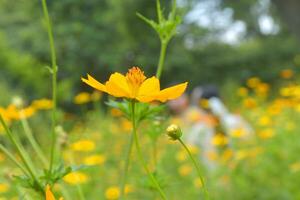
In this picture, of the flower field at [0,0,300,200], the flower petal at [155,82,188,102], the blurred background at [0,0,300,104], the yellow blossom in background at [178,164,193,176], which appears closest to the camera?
the flower petal at [155,82,188,102]

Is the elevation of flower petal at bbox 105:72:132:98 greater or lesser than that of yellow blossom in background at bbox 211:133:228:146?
lesser

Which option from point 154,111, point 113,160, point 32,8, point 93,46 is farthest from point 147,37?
point 154,111

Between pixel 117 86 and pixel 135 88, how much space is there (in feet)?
0.10

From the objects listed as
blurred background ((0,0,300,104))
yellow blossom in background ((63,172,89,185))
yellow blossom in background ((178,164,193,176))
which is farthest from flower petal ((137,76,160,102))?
blurred background ((0,0,300,104))

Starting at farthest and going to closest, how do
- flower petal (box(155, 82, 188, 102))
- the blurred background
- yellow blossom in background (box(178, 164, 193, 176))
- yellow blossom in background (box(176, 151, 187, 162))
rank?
the blurred background → yellow blossom in background (box(176, 151, 187, 162)) → yellow blossom in background (box(178, 164, 193, 176)) → flower petal (box(155, 82, 188, 102))

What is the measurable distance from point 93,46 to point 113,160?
7.89m

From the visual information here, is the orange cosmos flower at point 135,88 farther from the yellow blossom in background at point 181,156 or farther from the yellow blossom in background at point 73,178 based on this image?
the yellow blossom in background at point 181,156

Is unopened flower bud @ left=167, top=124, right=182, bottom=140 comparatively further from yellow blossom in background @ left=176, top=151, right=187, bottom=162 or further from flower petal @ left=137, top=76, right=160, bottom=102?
yellow blossom in background @ left=176, top=151, right=187, bottom=162

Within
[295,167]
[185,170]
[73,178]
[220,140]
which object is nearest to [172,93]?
[73,178]

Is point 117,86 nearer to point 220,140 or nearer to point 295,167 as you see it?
point 295,167

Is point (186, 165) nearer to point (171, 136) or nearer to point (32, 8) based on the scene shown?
point (171, 136)

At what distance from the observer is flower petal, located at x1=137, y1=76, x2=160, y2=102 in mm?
565

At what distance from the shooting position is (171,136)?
0.59 m

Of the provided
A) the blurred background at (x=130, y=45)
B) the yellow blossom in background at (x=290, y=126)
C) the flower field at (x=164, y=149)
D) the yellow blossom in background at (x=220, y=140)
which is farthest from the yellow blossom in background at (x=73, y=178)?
the blurred background at (x=130, y=45)
